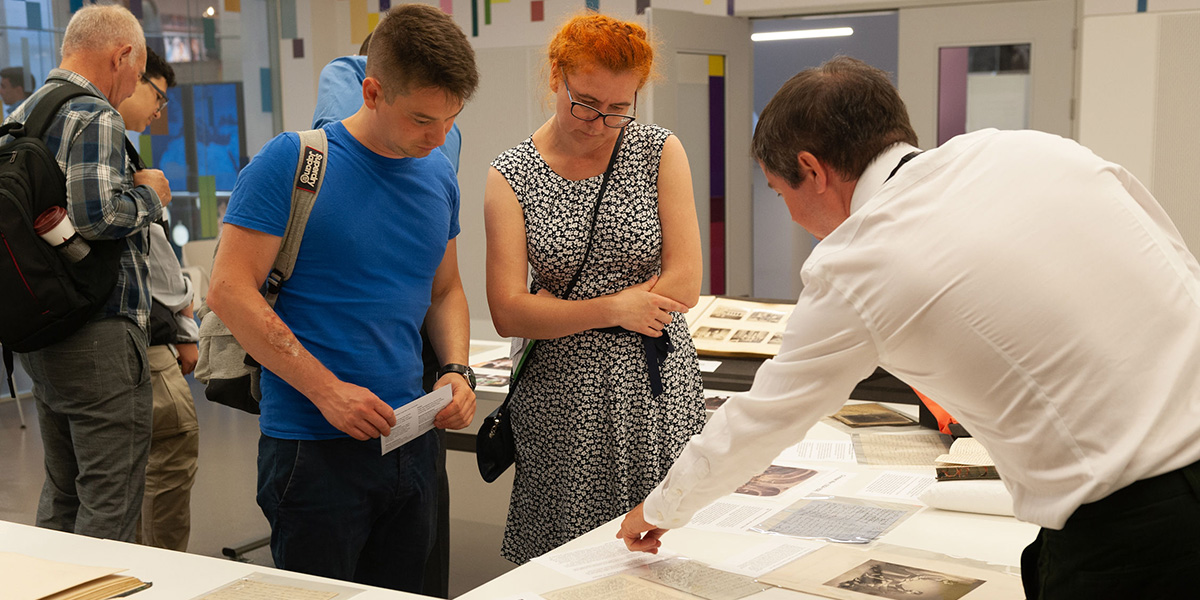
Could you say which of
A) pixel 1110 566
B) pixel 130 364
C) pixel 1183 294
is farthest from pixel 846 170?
pixel 130 364

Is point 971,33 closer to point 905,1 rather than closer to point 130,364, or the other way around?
point 905,1

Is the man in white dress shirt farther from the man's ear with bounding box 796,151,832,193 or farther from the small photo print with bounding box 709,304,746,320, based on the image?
the small photo print with bounding box 709,304,746,320

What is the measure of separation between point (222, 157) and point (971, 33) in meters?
5.15

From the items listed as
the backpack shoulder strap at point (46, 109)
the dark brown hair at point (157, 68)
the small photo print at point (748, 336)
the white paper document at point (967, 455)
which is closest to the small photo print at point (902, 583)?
the white paper document at point (967, 455)

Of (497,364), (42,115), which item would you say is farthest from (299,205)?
(497,364)

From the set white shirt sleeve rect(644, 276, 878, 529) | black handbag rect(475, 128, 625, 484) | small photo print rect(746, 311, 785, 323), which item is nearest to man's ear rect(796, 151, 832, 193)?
white shirt sleeve rect(644, 276, 878, 529)

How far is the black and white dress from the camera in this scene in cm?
199

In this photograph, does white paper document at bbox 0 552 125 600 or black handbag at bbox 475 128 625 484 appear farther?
black handbag at bbox 475 128 625 484

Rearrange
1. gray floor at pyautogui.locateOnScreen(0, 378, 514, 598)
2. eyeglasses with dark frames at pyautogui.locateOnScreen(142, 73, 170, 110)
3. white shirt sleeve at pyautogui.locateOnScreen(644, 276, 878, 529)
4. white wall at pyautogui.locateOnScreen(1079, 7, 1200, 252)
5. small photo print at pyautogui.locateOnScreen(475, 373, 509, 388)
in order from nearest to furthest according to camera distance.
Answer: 1. white shirt sleeve at pyautogui.locateOnScreen(644, 276, 878, 529)
2. small photo print at pyautogui.locateOnScreen(475, 373, 509, 388)
3. eyeglasses with dark frames at pyautogui.locateOnScreen(142, 73, 170, 110)
4. gray floor at pyautogui.locateOnScreen(0, 378, 514, 598)
5. white wall at pyautogui.locateOnScreen(1079, 7, 1200, 252)

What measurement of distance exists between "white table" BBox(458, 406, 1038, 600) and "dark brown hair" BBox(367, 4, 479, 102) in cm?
81

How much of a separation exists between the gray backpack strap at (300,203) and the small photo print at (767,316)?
1867 millimetres

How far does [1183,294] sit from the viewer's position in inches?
45.5

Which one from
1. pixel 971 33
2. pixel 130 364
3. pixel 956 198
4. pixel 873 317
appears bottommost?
pixel 130 364

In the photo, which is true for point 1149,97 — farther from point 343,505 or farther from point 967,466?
point 343,505
